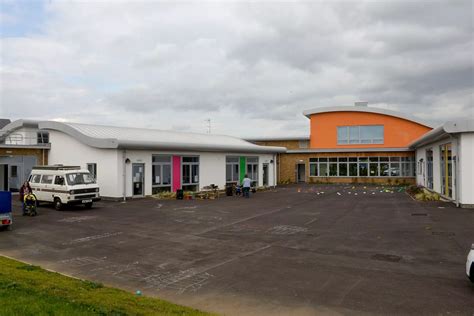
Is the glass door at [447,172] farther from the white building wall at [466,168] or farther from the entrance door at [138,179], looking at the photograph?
the entrance door at [138,179]

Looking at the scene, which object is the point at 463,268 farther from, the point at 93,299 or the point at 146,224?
the point at 146,224

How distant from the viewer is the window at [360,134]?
4472cm

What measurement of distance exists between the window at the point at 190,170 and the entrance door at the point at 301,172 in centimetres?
1905

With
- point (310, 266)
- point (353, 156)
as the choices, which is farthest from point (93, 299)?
point (353, 156)

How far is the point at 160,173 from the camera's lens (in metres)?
26.8

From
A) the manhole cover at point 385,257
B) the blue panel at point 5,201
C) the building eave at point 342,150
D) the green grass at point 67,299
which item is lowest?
the manhole cover at point 385,257

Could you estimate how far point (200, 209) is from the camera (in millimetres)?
20281

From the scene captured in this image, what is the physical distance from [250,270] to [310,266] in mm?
1433

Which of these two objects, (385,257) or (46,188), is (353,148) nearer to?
(46,188)

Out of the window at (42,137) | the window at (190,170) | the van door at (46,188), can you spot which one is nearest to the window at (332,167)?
the window at (190,170)

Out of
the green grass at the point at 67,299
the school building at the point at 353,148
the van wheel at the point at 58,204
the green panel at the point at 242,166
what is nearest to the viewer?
the green grass at the point at 67,299

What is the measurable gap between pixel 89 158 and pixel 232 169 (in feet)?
40.7

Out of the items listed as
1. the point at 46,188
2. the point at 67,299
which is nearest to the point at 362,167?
the point at 46,188

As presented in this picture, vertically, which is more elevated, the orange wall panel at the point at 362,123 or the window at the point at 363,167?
the orange wall panel at the point at 362,123
